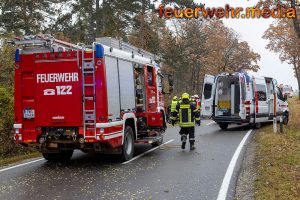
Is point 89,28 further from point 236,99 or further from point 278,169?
point 278,169

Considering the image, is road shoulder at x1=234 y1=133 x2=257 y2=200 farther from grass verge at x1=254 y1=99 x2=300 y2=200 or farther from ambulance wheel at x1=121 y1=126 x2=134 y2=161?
ambulance wheel at x1=121 y1=126 x2=134 y2=161

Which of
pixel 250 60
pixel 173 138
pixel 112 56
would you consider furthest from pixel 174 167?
pixel 250 60

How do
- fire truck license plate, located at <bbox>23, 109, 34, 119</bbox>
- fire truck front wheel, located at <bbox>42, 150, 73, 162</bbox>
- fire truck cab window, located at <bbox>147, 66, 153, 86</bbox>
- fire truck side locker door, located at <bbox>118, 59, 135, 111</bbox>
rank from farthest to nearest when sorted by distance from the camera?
fire truck cab window, located at <bbox>147, 66, 153, 86</bbox>
fire truck front wheel, located at <bbox>42, 150, 73, 162</bbox>
fire truck side locker door, located at <bbox>118, 59, 135, 111</bbox>
fire truck license plate, located at <bbox>23, 109, 34, 119</bbox>

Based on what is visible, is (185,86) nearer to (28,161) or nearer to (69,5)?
(69,5)

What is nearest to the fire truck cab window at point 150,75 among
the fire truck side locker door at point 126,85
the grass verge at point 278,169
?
the fire truck side locker door at point 126,85

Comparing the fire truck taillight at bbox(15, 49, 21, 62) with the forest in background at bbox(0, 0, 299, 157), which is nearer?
the fire truck taillight at bbox(15, 49, 21, 62)

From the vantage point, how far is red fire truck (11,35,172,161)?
920 centimetres

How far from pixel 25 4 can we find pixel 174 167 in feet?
72.3

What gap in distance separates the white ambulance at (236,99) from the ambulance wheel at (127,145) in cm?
892

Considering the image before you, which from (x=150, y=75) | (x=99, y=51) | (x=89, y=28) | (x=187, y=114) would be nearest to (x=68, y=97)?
(x=99, y=51)

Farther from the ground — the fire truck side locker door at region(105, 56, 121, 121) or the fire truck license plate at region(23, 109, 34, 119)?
the fire truck side locker door at region(105, 56, 121, 121)

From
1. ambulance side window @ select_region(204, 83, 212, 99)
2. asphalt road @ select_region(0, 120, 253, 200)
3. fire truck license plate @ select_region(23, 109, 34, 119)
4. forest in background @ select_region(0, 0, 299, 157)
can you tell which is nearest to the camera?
asphalt road @ select_region(0, 120, 253, 200)

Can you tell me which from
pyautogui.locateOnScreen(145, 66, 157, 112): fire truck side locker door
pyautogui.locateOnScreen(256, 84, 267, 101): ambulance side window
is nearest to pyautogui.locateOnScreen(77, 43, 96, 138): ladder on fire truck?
pyautogui.locateOnScreen(145, 66, 157, 112): fire truck side locker door

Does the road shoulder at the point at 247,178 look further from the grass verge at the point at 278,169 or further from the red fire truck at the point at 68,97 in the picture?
the red fire truck at the point at 68,97
